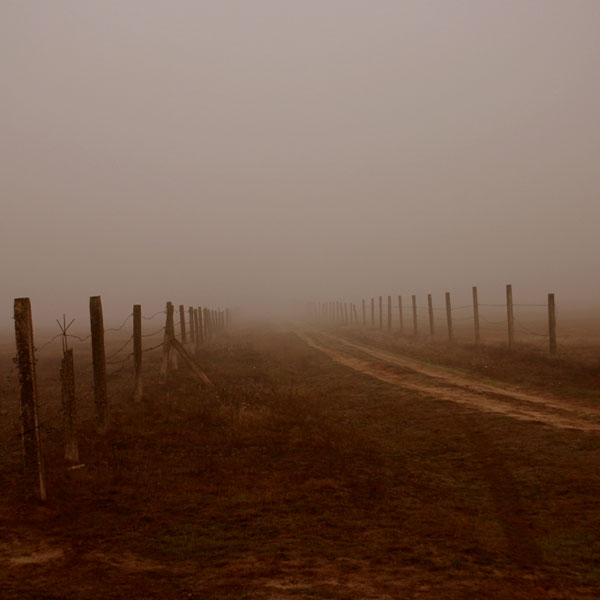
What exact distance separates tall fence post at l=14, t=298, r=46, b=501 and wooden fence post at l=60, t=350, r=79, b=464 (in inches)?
64.8

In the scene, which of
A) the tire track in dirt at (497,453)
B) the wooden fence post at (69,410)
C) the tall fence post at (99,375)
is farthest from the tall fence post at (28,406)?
the tire track in dirt at (497,453)

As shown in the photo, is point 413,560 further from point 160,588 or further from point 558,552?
point 160,588

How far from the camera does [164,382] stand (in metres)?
17.8

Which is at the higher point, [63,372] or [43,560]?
[63,372]

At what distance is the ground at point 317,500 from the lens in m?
5.32

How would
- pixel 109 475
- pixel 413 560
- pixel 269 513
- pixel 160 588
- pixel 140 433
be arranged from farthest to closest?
pixel 140 433 < pixel 109 475 < pixel 269 513 < pixel 413 560 < pixel 160 588

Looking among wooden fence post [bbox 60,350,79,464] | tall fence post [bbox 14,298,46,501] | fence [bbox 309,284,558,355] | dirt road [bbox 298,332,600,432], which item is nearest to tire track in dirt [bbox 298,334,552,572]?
dirt road [bbox 298,332,600,432]

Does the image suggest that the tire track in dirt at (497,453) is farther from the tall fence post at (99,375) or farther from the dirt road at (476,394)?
the tall fence post at (99,375)

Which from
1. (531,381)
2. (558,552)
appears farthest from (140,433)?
(531,381)

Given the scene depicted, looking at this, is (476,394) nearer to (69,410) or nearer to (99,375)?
(99,375)

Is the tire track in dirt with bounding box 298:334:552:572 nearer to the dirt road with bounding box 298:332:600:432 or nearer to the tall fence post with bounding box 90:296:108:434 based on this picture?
the dirt road with bounding box 298:332:600:432

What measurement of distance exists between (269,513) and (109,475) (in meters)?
3.27

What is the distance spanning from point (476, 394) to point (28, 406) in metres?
11.5

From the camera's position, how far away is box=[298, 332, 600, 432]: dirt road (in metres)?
11.8
